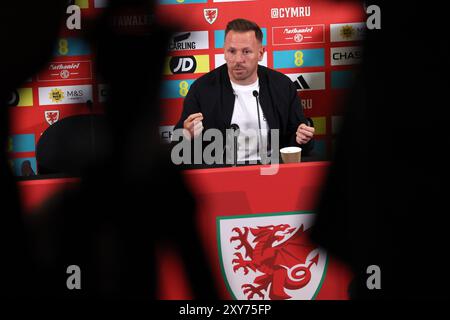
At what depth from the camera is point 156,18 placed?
2.99 metres

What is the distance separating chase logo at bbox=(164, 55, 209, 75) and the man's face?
0.47 ft

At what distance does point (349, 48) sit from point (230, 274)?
1.31 metres

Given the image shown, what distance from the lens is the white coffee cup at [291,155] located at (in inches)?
111

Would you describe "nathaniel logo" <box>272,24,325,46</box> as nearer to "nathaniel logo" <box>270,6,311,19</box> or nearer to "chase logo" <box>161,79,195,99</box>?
"nathaniel logo" <box>270,6,311,19</box>

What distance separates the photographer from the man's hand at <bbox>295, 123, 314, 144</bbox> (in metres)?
3.00

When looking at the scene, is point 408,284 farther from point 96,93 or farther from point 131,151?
point 96,93

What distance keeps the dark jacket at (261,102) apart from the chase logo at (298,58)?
77mm

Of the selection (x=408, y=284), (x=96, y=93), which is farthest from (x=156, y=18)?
(x=408, y=284)

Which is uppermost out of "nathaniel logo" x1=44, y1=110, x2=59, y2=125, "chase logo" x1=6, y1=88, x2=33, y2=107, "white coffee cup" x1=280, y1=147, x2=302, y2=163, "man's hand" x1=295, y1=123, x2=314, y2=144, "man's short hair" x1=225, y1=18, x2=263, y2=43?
"man's short hair" x1=225, y1=18, x2=263, y2=43

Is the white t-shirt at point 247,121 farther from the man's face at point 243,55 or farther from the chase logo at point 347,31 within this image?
the chase logo at point 347,31

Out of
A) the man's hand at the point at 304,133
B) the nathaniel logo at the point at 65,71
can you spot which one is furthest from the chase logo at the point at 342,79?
the nathaniel logo at the point at 65,71

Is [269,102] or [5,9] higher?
[5,9]

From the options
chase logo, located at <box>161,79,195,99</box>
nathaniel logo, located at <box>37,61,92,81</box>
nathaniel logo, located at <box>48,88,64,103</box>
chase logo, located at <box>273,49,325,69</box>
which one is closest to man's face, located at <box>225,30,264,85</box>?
chase logo, located at <box>273,49,325,69</box>

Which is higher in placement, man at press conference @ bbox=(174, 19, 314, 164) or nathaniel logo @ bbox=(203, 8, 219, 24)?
nathaniel logo @ bbox=(203, 8, 219, 24)
